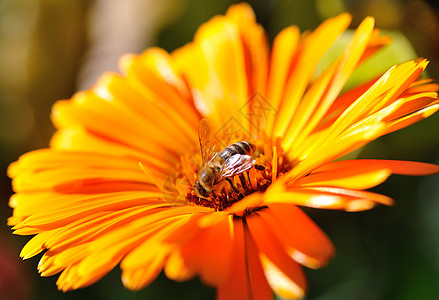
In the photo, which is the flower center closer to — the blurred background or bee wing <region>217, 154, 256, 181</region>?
bee wing <region>217, 154, 256, 181</region>

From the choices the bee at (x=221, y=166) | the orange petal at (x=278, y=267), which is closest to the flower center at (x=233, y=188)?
the bee at (x=221, y=166)

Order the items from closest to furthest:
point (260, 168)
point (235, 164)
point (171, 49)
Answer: point (235, 164), point (260, 168), point (171, 49)

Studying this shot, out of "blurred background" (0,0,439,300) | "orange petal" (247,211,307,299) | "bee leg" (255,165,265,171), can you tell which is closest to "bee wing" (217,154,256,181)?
"bee leg" (255,165,265,171)

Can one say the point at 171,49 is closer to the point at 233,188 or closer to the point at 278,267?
the point at 233,188

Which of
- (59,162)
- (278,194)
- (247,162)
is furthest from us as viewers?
(59,162)

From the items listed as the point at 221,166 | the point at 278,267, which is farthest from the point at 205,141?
the point at 278,267

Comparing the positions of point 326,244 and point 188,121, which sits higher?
point 188,121

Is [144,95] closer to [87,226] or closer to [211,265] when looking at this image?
[87,226]

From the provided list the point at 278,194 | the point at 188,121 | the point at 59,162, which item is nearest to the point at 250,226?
the point at 278,194
